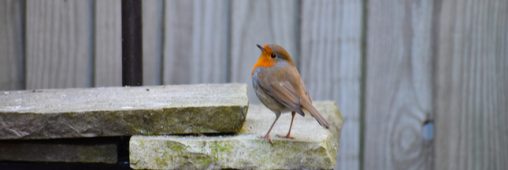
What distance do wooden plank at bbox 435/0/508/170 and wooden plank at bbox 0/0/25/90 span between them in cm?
197

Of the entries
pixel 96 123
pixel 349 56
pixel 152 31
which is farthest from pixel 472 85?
pixel 96 123

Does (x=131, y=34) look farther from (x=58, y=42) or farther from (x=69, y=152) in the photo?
(x=69, y=152)

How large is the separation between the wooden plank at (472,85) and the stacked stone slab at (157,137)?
1.00 m

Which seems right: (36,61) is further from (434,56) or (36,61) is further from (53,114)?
(434,56)

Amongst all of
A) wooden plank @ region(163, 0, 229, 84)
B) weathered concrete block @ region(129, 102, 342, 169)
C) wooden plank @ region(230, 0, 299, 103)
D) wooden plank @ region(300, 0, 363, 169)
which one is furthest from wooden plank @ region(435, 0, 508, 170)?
weathered concrete block @ region(129, 102, 342, 169)

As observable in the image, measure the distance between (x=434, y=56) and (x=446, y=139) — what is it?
39 centimetres

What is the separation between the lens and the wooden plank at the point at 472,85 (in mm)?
3973

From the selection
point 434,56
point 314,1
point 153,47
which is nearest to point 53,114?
point 153,47

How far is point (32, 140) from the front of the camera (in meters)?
3.06

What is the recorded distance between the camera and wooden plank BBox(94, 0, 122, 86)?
4148mm

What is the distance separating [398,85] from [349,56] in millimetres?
263

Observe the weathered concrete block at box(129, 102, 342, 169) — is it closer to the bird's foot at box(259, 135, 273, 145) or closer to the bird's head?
the bird's foot at box(259, 135, 273, 145)

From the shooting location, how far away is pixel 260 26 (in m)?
4.12

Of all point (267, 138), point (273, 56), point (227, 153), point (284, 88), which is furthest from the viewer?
point (273, 56)
